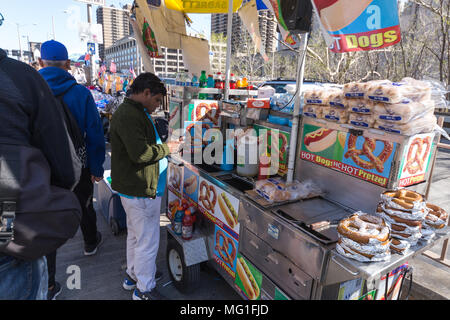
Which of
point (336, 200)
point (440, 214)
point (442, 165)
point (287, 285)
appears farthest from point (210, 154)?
point (442, 165)

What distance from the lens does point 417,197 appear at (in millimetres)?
1787

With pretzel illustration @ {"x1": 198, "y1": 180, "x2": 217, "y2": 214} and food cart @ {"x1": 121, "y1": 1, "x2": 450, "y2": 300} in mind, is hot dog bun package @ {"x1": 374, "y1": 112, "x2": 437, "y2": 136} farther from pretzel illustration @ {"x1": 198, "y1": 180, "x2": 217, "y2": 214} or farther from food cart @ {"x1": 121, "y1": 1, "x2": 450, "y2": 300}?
pretzel illustration @ {"x1": 198, "y1": 180, "x2": 217, "y2": 214}

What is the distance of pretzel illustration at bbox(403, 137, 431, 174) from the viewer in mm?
1991

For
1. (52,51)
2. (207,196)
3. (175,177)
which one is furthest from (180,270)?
Answer: (52,51)

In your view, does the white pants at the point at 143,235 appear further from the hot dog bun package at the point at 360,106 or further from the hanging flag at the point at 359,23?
the hanging flag at the point at 359,23

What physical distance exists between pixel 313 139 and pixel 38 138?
2.13 metres

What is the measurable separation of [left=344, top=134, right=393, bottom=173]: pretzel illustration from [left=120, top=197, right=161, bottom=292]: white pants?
1823mm

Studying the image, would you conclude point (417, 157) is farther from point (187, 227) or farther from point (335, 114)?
point (187, 227)

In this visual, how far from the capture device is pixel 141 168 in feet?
8.20

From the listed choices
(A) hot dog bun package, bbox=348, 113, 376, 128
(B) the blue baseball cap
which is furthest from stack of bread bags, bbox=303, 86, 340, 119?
(B) the blue baseball cap

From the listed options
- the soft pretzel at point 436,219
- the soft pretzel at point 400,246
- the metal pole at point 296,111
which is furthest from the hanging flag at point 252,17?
the soft pretzel at point 400,246

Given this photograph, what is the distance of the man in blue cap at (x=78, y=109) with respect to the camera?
2.77 meters

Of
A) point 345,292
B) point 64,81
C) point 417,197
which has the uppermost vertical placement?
point 64,81

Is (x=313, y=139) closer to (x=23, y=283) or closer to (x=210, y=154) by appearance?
(x=210, y=154)
